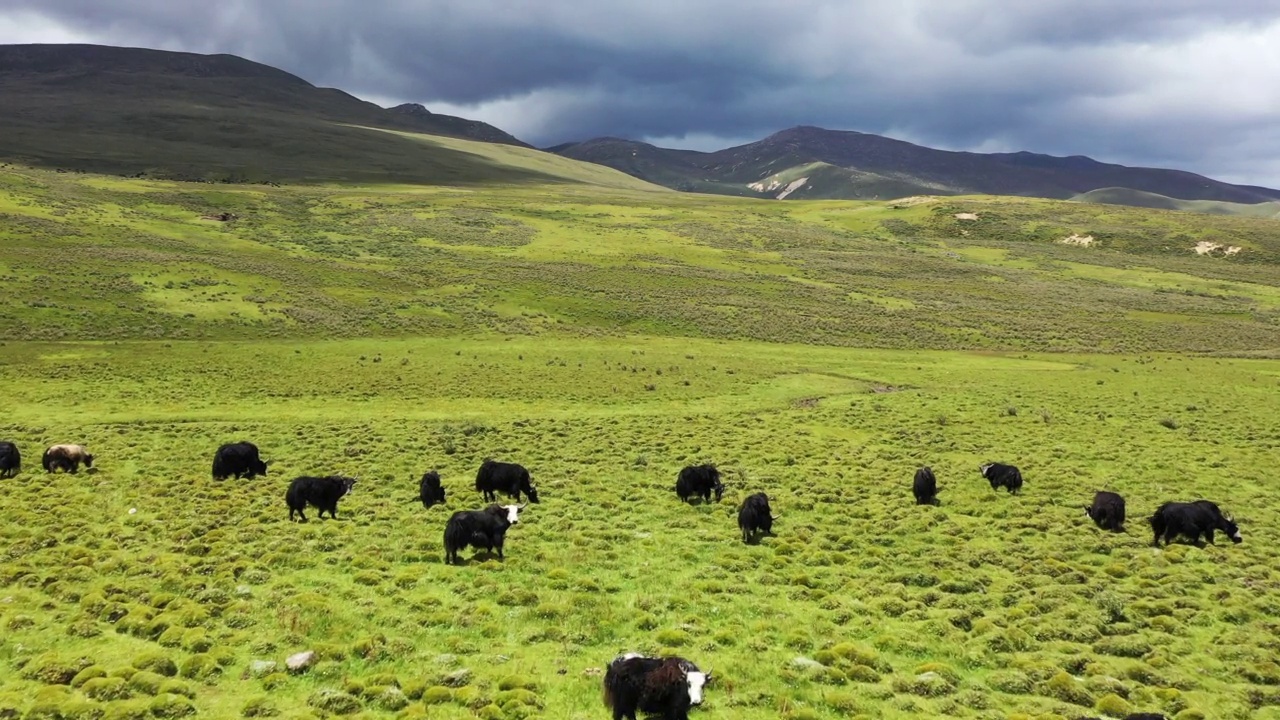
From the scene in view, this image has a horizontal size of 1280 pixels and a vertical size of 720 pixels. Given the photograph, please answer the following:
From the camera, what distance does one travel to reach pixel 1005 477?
79.3 feet

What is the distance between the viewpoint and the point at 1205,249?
136 m

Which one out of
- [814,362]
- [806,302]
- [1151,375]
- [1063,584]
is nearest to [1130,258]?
[806,302]

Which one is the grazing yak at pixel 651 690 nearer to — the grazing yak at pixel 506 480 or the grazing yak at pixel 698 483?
the grazing yak at pixel 506 480

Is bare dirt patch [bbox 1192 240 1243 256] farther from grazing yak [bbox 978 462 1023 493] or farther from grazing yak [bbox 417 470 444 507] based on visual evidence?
grazing yak [bbox 417 470 444 507]

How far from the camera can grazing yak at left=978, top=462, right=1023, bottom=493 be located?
2398 centimetres

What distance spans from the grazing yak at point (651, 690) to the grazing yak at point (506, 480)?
1273 centimetres

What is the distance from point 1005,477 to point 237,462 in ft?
→ 89.8

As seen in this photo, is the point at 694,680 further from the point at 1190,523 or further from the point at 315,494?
the point at 1190,523

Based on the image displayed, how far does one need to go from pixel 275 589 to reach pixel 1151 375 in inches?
2488

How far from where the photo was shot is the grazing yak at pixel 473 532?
16438mm

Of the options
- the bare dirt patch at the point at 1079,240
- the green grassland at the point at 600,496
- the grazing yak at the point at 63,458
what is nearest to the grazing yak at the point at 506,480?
the green grassland at the point at 600,496

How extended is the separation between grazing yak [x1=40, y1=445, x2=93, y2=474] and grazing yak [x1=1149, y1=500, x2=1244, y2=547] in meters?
34.9

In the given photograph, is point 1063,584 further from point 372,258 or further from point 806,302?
point 372,258

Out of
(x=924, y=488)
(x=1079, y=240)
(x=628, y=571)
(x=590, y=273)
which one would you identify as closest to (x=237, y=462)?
(x=628, y=571)
